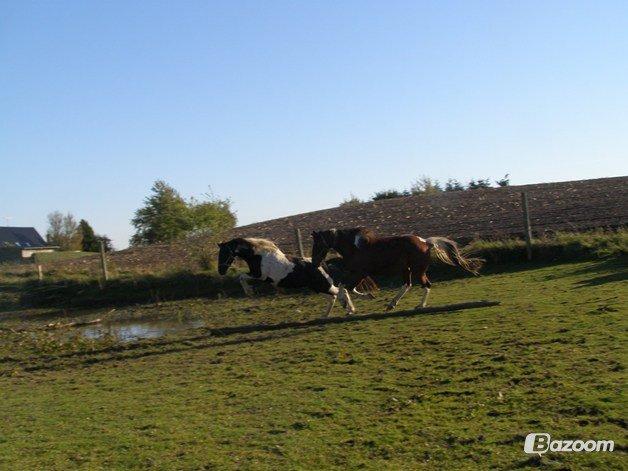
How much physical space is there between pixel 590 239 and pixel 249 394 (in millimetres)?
13441

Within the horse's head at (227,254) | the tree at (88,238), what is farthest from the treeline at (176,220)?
the tree at (88,238)

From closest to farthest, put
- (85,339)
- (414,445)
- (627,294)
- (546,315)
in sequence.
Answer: (414,445) → (546,315) → (627,294) → (85,339)

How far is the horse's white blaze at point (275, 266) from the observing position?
42.8 feet

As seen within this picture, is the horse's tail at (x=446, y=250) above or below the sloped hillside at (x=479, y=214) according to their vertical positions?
below

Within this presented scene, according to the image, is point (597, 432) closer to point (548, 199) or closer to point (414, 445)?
point (414, 445)

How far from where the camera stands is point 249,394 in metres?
7.45

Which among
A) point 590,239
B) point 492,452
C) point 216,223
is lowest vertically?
point 492,452

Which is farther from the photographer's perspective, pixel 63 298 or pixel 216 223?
pixel 216 223

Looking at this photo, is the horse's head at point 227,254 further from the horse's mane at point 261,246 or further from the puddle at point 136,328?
the puddle at point 136,328

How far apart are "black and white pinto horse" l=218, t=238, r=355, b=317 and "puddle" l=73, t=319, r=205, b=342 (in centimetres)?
182

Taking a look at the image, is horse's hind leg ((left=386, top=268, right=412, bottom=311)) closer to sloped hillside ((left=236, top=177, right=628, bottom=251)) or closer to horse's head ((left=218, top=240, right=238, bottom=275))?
horse's head ((left=218, top=240, right=238, bottom=275))

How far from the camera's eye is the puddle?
13.6m

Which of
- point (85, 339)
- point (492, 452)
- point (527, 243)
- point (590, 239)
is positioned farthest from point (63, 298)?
point (492, 452)

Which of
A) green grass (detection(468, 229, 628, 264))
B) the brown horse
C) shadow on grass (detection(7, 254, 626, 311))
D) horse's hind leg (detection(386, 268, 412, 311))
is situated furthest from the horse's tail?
green grass (detection(468, 229, 628, 264))
